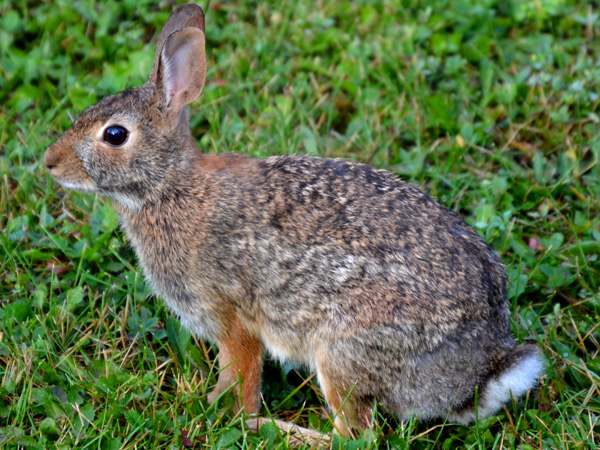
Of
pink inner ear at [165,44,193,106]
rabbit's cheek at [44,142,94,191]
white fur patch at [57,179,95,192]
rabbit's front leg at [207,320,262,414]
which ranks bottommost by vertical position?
rabbit's front leg at [207,320,262,414]

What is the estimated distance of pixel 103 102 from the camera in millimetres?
4484

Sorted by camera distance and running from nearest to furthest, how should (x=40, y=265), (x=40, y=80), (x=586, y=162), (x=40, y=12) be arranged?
(x=40, y=265)
(x=586, y=162)
(x=40, y=80)
(x=40, y=12)

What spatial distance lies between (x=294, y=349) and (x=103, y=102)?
177 centimetres

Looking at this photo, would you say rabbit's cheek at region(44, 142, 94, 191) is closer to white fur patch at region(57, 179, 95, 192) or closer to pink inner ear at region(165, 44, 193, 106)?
white fur patch at region(57, 179, 95, 192)

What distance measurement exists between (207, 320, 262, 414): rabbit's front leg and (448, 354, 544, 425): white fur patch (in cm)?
111

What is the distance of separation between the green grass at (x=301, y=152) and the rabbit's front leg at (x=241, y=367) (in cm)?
11

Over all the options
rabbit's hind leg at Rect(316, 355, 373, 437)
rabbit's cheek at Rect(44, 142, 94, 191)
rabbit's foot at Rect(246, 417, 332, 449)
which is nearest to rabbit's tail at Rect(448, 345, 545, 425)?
rabbit's hind leg at Rect(316, 355, 373, 437)

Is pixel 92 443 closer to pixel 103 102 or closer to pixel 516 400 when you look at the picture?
pixel 103 102

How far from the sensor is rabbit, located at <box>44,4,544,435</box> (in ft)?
13.3

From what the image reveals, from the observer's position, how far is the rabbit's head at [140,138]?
14.1 ft

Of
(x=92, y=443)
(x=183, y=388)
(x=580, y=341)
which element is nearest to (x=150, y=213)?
(x=183, y=388)

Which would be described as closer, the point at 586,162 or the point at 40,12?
→ the point at 586,162

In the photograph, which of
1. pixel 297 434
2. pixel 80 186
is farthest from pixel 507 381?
pixel 80 186

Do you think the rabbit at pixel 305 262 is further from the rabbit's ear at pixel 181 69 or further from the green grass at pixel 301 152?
the green grass at pixel 301 152
